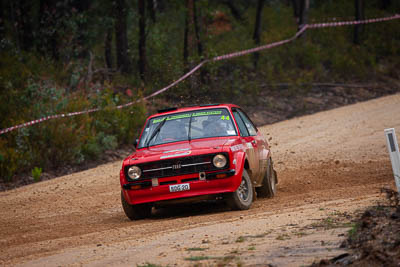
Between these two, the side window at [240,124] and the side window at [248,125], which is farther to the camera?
the side window at [248,125]

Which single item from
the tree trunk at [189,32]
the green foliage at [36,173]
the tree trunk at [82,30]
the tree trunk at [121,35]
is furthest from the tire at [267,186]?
the tree trunk at [121,35]

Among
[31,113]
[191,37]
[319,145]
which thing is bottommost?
[319,145]

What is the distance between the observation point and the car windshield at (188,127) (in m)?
9.70

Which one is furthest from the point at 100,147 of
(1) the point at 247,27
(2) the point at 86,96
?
(1) the point at 247,27

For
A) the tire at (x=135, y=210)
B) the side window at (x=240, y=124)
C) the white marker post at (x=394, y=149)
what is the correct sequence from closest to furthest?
the white marker post at (x=394, y=149) < the tire at (x=135, y=210) < the side window at (x=240, y=124)

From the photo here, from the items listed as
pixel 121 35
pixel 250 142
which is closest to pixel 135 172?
pixel 250 142

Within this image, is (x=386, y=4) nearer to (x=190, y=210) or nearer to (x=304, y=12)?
(x=304, y=12)

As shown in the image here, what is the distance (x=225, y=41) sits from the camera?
102ft

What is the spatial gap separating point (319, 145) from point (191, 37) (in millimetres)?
10028

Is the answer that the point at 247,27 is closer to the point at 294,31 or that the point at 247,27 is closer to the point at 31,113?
the point at 294,31

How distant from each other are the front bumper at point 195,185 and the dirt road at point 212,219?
1.17 ft

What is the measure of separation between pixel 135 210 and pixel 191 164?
48.6 inches

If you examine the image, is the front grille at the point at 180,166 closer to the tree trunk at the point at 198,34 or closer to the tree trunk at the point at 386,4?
the tree trunk at the point at 198,34

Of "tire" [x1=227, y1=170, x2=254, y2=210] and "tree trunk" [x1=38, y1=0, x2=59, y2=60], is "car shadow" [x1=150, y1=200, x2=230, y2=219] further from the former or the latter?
"tree trunk" [x1=38, y1=0, x2=59, y2=60]
